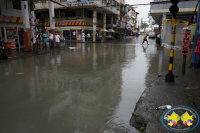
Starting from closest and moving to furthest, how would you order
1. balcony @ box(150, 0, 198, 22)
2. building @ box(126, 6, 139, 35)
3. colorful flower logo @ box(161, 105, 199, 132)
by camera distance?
colorful flower logo @ box(161, 105, 199, 132) → balcony @ box(150, 0, 198, 22) → building @ box(126, 6, 139, 35)

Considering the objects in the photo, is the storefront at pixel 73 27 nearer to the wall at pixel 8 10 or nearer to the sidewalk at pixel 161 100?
the wall at pixel 8 10

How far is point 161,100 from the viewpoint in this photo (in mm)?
3873

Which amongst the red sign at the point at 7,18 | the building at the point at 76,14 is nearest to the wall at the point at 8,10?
the red sign at the point at 7,18

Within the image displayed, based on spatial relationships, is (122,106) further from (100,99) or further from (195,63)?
(195,63)

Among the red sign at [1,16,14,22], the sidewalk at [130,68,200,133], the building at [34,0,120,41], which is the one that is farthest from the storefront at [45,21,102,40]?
the sidewalk at [130,68,200,133]

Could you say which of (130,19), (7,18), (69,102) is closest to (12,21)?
(7,18)

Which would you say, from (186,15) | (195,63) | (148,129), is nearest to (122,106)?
(148,129)

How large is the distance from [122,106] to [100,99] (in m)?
0.67

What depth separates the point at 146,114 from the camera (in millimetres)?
3273

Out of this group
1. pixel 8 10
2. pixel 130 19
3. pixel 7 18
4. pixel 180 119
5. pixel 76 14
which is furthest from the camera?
pixel 130 19

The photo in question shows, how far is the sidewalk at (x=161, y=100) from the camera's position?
2998mm

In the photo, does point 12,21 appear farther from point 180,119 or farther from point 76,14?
point 76,14

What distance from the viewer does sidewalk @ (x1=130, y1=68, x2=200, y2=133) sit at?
300cm

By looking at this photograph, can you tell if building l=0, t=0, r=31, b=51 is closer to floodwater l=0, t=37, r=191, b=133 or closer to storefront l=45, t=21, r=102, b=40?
floodwater l=0, t=37, r=191, b=133
